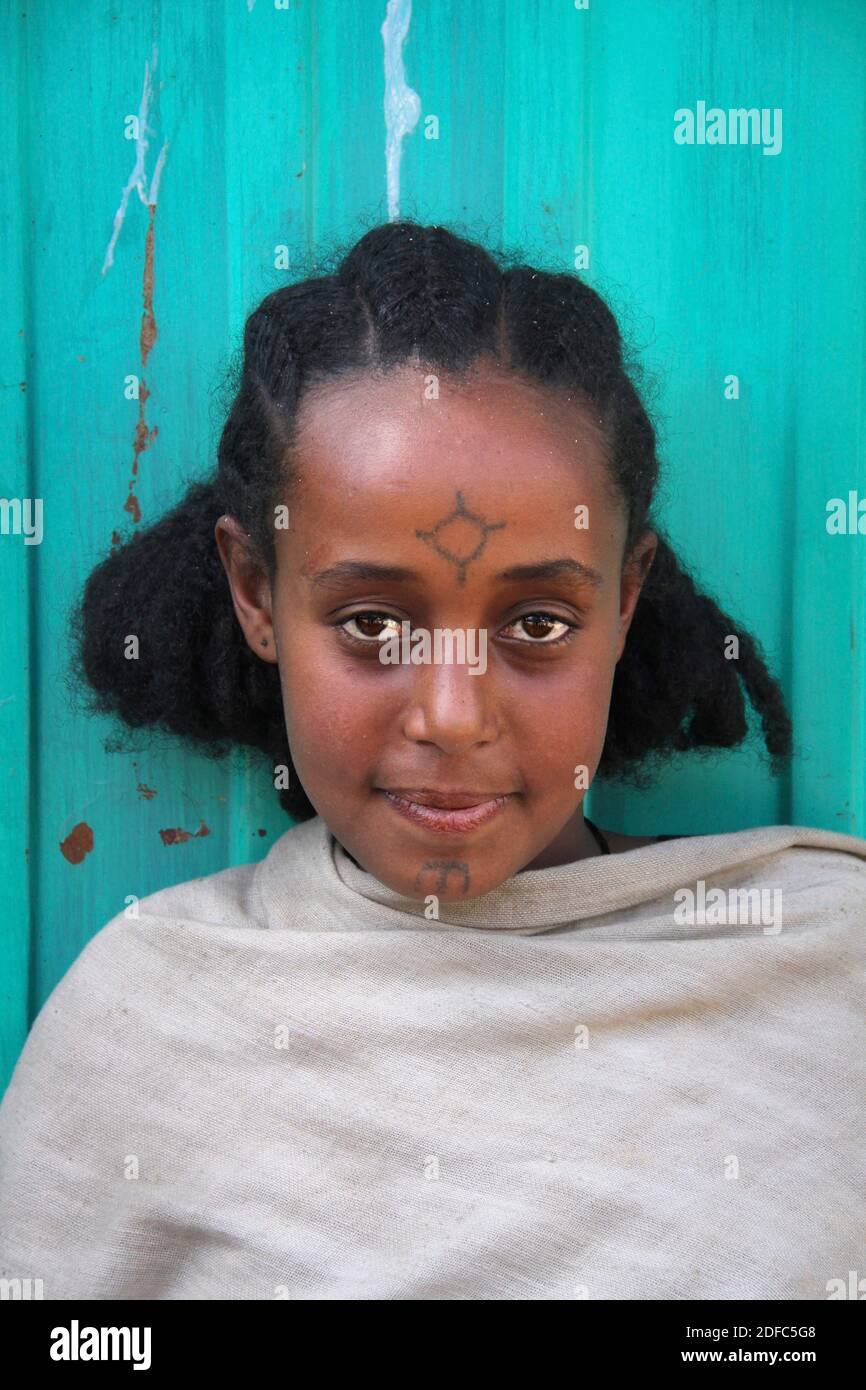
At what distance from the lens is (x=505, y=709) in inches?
44.2

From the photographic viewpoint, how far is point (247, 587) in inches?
50.9

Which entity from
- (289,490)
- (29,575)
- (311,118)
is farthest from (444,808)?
(311,118)

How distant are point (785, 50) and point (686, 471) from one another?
53cm

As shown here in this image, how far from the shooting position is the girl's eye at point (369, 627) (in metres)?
1.12

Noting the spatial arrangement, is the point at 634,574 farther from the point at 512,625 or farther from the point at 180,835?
the point at 180,835

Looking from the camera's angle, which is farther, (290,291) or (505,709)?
(290,291)

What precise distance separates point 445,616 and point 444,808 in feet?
0.59

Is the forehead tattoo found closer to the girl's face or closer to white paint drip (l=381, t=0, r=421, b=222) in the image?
the girl's face

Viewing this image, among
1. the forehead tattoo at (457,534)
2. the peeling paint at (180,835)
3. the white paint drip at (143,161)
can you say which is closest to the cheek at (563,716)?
the forehead tattoo at (457,534)

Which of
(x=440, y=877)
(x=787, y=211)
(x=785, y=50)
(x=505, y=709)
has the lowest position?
(x=440, y=877)

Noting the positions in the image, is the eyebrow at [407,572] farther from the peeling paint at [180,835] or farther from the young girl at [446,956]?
the peeling paint at [180,835]

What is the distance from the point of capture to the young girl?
1.11 meters
